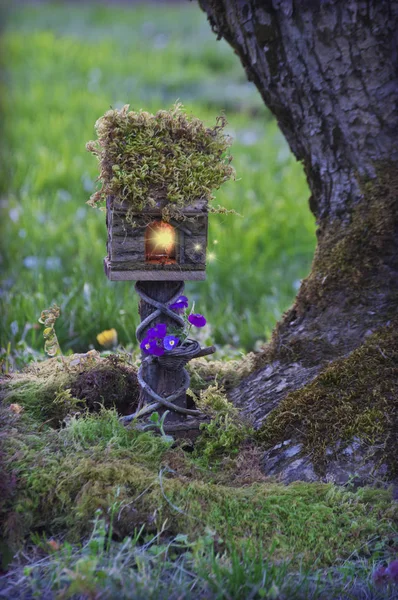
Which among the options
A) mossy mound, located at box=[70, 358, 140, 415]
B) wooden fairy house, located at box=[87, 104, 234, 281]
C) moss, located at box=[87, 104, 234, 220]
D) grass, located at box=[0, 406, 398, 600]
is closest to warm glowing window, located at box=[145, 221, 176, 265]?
wooden fairy house, located at box=[87, 104, 234, 281]

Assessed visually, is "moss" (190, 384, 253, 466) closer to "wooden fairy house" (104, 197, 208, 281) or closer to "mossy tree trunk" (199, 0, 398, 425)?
"mossy tree trunk" (199, 0, 398, 425)

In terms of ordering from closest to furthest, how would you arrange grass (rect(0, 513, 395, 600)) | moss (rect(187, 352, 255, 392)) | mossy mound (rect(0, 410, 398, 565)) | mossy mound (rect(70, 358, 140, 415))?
grass (rect(0, 513, 395, 600)) < mossy mound (rect(0, 410, 398, 565)) < mossy mound (rect(70, 358, 140, 415)) < moss (rect(187, 352, 255, 392))

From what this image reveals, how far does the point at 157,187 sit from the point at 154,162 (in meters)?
0.09

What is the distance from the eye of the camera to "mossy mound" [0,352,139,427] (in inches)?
113

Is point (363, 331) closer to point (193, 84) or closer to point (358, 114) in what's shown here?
point (358, 114)

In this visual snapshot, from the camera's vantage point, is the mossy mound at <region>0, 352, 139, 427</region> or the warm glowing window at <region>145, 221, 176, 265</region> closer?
the warm glowing window at <region>145, 221, 176, 265</region>

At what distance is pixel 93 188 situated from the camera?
6508 millimetres

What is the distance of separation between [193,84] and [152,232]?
7607mm

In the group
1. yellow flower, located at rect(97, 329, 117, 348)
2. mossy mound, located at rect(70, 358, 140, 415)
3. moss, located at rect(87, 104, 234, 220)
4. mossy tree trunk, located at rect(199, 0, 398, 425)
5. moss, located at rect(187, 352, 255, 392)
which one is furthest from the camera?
yellow flower, located at rect(97, 329, 117, 348)

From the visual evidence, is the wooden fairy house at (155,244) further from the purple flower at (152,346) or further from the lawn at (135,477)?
the purple flower at (152,346)

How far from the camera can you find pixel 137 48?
37.4 feet

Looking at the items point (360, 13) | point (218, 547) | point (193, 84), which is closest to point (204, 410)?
point (218, 547)

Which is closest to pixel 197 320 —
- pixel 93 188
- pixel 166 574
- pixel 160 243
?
pixel 160 243

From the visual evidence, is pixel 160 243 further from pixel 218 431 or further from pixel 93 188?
pixel 93 188
